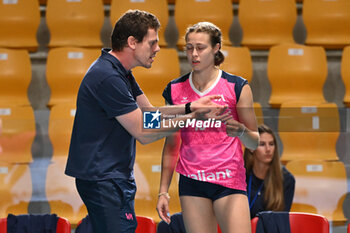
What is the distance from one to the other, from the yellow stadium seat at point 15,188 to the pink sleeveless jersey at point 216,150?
3.42ft

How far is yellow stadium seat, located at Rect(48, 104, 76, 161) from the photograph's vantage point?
2945 millimetres

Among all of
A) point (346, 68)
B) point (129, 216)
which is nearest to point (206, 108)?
point (129, 216)

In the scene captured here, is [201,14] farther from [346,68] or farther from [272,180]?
[272,180]

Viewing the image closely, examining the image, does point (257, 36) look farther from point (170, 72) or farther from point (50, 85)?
point (50, 85)

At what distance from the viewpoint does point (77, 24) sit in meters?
4.18

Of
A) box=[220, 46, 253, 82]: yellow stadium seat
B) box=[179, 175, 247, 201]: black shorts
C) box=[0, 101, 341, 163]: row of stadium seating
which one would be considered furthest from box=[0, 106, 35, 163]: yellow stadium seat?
box=[220, 46, 253, 82]: yellow stadium seat

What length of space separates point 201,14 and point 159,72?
2.41 feet

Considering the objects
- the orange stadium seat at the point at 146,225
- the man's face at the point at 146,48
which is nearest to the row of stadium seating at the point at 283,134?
the orange stadium seat at the point at 146,225

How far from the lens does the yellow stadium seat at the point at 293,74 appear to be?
12.7 ft

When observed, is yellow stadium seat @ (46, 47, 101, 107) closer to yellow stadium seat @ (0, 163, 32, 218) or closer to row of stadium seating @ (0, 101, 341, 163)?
row of stadium seating @ (0, 101, 341, 163)

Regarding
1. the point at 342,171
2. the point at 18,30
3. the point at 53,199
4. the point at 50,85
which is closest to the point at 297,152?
the point at 342,171

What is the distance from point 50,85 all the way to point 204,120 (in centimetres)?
196

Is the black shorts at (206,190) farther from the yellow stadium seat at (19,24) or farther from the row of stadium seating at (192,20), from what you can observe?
the yellow stadium seat at (19,24)

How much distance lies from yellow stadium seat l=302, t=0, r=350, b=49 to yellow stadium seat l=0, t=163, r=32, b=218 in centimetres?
233
